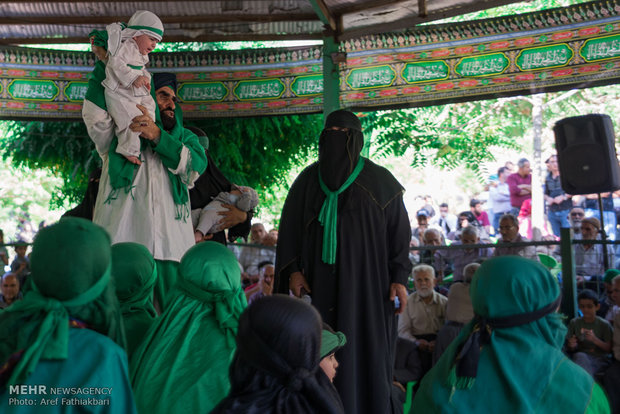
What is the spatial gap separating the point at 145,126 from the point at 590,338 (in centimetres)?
365

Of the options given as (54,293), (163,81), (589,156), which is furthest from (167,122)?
(589,156)

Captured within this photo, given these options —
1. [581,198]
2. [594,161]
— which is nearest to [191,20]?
[594,161]

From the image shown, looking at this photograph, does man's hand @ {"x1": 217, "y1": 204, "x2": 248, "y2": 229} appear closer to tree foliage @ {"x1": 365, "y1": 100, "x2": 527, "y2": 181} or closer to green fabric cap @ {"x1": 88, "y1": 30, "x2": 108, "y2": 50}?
green fabric cap @ {"x1": 88, "y1": 30, "x2": 108, "y2": 50}

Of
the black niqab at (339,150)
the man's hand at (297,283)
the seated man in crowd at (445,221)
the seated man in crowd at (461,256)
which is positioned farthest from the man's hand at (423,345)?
the seated man in crowd at (445,221)

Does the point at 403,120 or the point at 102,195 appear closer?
the point at 102,195

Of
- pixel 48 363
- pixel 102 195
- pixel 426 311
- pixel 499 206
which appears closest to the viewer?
pixel 48 363

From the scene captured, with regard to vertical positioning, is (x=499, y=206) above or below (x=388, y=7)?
below

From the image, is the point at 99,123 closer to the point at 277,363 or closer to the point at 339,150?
the point at 339,150

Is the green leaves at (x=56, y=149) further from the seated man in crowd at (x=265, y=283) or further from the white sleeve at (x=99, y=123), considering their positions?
the white sleeve at (x=99, y=123)

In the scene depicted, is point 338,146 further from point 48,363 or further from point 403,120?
point 403,120

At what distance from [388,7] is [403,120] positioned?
4410 mm

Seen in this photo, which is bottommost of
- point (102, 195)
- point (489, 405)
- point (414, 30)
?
point (489, 405)

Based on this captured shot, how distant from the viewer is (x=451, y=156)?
630 inches

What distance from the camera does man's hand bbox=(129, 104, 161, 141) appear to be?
10.9 feet
